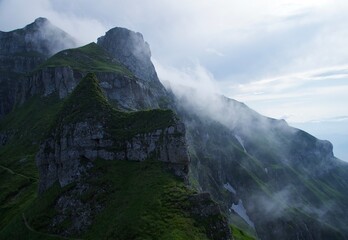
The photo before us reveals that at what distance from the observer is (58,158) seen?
113 metres

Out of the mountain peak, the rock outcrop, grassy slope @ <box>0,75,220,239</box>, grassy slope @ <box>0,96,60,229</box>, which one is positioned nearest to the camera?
grassy slope @ <box>0,75,220,239</box>

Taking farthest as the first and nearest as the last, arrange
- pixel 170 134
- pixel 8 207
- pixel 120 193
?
A: 1. pixel 8 207
2. pixel 170 134
3. pixel 120 193

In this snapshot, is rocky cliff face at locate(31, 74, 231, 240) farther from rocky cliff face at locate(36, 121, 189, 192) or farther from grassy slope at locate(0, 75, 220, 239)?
grassy slope at locate(0, 75, 220, 239)

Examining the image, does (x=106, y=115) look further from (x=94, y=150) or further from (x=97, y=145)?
(x=94, y=150)

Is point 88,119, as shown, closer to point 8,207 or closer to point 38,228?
point 38,228

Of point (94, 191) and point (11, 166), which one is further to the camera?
point (11, 166)

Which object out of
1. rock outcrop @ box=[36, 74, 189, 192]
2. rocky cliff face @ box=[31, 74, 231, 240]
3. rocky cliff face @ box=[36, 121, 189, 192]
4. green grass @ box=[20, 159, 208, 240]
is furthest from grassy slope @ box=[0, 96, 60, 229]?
Result: green grass @ box=[20, 159, 208, 240]

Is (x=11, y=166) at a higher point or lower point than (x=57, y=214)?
lower

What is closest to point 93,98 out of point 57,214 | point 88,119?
point 88,119

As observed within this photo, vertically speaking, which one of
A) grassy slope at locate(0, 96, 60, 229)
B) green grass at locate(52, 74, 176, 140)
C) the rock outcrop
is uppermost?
green grass at locate(52, 74, 176, 140)

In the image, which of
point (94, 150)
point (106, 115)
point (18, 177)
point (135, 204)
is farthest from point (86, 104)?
point (18, 177)

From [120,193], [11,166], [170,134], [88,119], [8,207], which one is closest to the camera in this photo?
[120,193]

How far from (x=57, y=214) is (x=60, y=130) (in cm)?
2790

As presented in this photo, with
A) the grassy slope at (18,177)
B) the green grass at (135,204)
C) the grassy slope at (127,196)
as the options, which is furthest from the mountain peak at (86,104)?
the grassy slope at (18,177)
